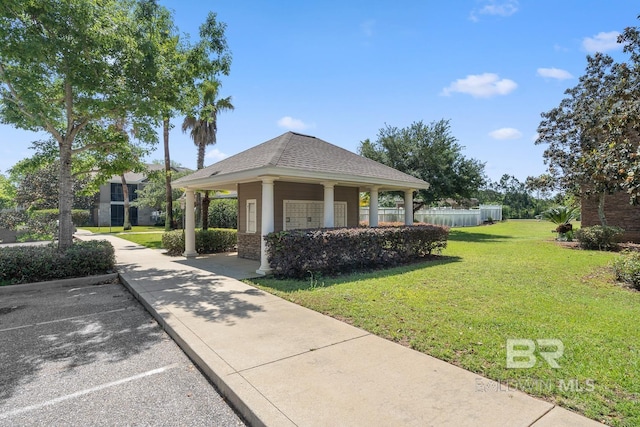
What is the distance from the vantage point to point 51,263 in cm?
811

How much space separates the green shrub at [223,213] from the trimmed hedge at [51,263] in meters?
17.7

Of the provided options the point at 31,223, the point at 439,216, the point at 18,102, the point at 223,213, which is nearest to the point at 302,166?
the point at 18,102

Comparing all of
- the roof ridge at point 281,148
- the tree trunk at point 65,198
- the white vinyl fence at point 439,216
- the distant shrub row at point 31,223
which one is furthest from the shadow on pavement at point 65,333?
the white vinyl fence at point 439,216

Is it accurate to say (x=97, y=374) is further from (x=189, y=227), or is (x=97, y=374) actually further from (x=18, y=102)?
(x=189, y=227)

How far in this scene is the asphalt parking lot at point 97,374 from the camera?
2.93 meters

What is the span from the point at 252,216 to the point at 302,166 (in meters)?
3.84

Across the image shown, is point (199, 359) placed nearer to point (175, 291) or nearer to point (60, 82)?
point (175, 291)

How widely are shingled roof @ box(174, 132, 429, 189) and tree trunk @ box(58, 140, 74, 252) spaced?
3369 millimetres

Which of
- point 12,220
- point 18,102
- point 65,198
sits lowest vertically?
point 12,220

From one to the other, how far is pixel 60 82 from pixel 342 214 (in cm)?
974

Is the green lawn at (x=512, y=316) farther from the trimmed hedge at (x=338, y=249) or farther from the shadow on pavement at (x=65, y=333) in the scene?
the shadow on pavement at (x=65, y=333)

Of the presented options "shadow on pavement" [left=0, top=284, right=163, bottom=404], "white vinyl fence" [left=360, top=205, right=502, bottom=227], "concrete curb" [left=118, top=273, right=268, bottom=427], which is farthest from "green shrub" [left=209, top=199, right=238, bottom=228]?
"concrete curb" [left=118, top=273, right=268, bottom=427]

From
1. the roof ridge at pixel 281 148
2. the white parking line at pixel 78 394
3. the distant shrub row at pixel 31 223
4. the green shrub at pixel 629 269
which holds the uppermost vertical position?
the roof ridge at pixel 281 148

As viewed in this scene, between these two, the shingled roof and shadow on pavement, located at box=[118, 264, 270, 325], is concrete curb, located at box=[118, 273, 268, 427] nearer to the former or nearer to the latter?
shadow on pavement, located at box=[118, 264, 270, 325]
